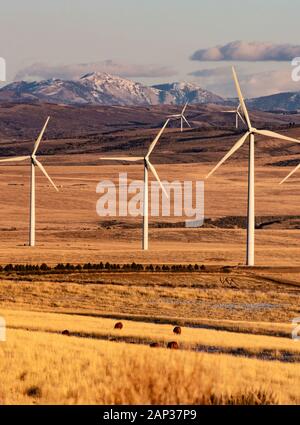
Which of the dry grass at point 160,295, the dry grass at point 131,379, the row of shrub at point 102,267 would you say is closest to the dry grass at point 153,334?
the dry grass at point 131,379

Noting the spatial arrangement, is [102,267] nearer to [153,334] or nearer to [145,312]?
[145,312]

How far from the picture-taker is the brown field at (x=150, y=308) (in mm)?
18562

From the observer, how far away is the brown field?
731 inches

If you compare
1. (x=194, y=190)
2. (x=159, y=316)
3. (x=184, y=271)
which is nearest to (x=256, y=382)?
(x=159, y=316)

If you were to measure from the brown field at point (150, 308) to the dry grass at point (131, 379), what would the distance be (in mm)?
35

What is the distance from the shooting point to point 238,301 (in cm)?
5556

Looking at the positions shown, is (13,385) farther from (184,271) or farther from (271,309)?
(184,271)

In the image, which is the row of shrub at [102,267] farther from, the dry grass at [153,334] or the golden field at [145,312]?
the dry grass at [153,334]

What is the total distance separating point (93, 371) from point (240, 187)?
147 metres

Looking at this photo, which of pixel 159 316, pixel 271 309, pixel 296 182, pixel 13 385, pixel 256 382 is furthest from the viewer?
pixel 296 182

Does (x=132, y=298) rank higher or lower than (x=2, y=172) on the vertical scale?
lower

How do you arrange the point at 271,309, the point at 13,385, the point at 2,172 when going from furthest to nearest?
the point at 2,172, the point at 271,309, the point at 13,385

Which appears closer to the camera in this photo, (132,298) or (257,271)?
(132,298)

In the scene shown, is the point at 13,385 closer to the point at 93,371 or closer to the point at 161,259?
the point at 93,371
